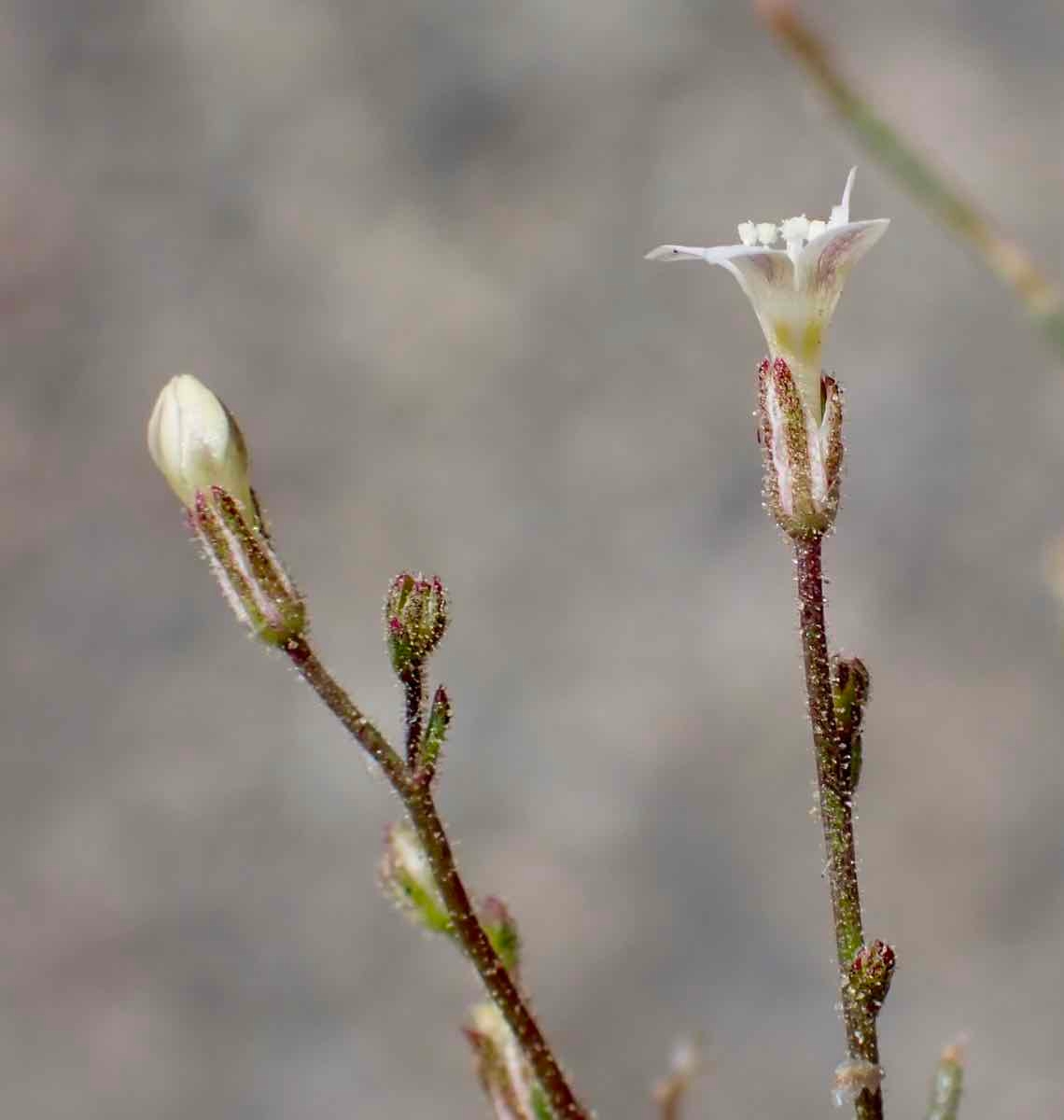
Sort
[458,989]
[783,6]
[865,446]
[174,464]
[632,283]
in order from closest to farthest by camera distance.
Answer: [783,6], [174,464], [458,989], [865,446], [632,283]

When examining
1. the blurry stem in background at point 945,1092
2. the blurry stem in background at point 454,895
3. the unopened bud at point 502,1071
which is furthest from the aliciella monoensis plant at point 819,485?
the unopened bud at point 502,1071

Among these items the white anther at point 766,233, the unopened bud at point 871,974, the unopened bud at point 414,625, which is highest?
the white anther at point 766,233

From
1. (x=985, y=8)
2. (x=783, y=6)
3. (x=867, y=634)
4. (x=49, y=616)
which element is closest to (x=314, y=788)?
(x=49, y=616)

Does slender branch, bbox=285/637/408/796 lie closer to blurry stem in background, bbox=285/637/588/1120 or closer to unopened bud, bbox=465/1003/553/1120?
blurry stem in background, bbox=285/637/588/1120

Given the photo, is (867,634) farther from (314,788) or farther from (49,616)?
(49,616)

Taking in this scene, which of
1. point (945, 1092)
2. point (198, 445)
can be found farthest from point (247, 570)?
point (945, 1092)

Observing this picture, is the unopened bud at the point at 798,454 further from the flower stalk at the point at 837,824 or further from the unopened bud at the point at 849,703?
the unopened bud at the point at 849,703

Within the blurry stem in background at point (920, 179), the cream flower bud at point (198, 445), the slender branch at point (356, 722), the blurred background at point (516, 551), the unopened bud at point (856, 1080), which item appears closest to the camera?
the blurry stem in background at point (920, 179)
